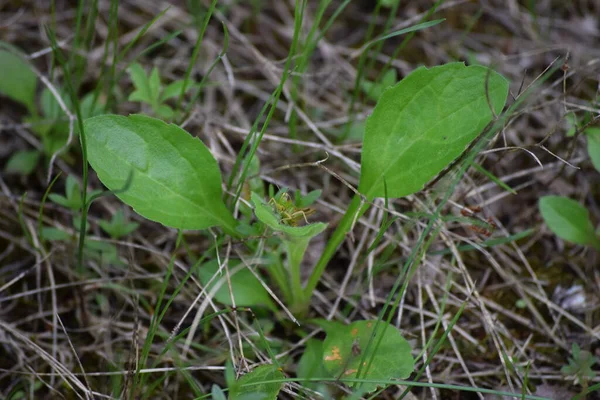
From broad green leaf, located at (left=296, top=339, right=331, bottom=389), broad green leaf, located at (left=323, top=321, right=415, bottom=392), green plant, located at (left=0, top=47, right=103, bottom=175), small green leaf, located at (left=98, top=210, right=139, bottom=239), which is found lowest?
broad green leaf, located at (left=296, top=339, right=331, bottom=389)

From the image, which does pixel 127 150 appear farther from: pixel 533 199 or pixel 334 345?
pixel 533 199

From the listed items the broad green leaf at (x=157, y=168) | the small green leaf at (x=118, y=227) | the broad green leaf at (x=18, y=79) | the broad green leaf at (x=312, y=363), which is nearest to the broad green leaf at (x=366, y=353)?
the broad green leaf at (x=312, y=363)

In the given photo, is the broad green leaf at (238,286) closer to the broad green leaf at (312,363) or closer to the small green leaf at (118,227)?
the broad green leaf at (312,363)

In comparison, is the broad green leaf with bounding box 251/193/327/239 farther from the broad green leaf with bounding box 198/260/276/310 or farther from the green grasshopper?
the broad green leaf with bounding box 198/260/276/310

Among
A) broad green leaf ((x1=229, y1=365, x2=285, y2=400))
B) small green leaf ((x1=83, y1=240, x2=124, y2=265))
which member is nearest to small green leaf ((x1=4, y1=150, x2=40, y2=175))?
small green leaf ((x1=83, y1=240, x2=124, y2=265))

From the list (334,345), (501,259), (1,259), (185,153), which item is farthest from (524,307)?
(1,259)
